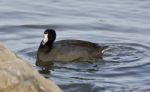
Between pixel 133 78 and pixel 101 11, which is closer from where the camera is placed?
pixel 133 78

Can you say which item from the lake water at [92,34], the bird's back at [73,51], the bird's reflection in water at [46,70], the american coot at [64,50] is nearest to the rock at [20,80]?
the lake water at [92,34]

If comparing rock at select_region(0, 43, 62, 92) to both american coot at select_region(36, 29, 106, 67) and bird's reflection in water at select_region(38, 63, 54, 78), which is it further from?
american coot at select_region(36, 29, 106, 67)

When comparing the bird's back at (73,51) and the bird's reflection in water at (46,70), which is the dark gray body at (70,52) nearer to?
the bird's back at (73,51)

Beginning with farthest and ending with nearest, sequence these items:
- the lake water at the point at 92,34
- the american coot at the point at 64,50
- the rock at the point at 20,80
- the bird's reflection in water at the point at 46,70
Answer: the american coot at the point at 64,50, the bird's reflection in water at the point at 46,70, the lake water at the point at 92,34, the rock at the point at 20,80

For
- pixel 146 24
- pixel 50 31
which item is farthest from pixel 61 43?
pixel 146 24

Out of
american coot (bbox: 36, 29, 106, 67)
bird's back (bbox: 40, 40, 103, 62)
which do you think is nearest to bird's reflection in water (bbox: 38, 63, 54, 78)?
american coot (bbox: 36, 29, 106, 67)

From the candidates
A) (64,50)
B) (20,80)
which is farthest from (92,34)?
(20,80)

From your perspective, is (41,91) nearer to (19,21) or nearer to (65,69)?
(65,69)

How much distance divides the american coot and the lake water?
24 cm

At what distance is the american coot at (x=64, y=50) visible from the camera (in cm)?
1340

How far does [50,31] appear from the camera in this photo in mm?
13500

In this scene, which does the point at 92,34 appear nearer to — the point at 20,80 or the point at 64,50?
the point at 64,50

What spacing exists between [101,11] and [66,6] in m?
1.18

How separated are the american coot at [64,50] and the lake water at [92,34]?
0.24m
